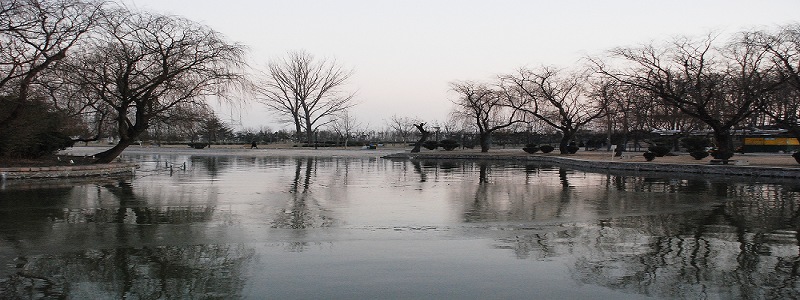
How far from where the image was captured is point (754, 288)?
6336 millimetres

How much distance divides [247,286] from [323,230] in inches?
147

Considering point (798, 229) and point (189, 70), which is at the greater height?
point (189, 70)

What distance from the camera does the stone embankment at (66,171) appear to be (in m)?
20.1

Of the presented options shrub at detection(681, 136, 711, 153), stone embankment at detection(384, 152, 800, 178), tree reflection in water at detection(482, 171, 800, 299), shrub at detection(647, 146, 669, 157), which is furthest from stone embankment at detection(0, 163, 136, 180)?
shrub at detection(681, 136, 711, 153)

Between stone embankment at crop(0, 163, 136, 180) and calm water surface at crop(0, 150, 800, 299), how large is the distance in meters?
4.94

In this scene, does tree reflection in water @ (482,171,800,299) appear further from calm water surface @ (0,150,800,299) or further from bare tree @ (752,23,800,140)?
bare tree @ (752,23,800,140)

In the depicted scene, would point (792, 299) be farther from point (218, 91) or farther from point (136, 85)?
point (136, 85)

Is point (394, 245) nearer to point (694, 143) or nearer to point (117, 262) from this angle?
point (117, 262)

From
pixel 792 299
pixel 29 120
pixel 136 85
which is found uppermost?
pixel 136 85

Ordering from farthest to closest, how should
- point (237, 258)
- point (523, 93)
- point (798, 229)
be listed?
point (523, 93)
point (798, 229)
point (237, 258)

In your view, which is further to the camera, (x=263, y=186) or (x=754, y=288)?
(x=263, y=186)

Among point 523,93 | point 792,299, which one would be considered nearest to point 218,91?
point 792,299

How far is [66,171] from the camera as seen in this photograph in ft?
71.6

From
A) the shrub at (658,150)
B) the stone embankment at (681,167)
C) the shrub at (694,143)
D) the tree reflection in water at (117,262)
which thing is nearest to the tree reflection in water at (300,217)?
the tree reflection in water at (117,262)
